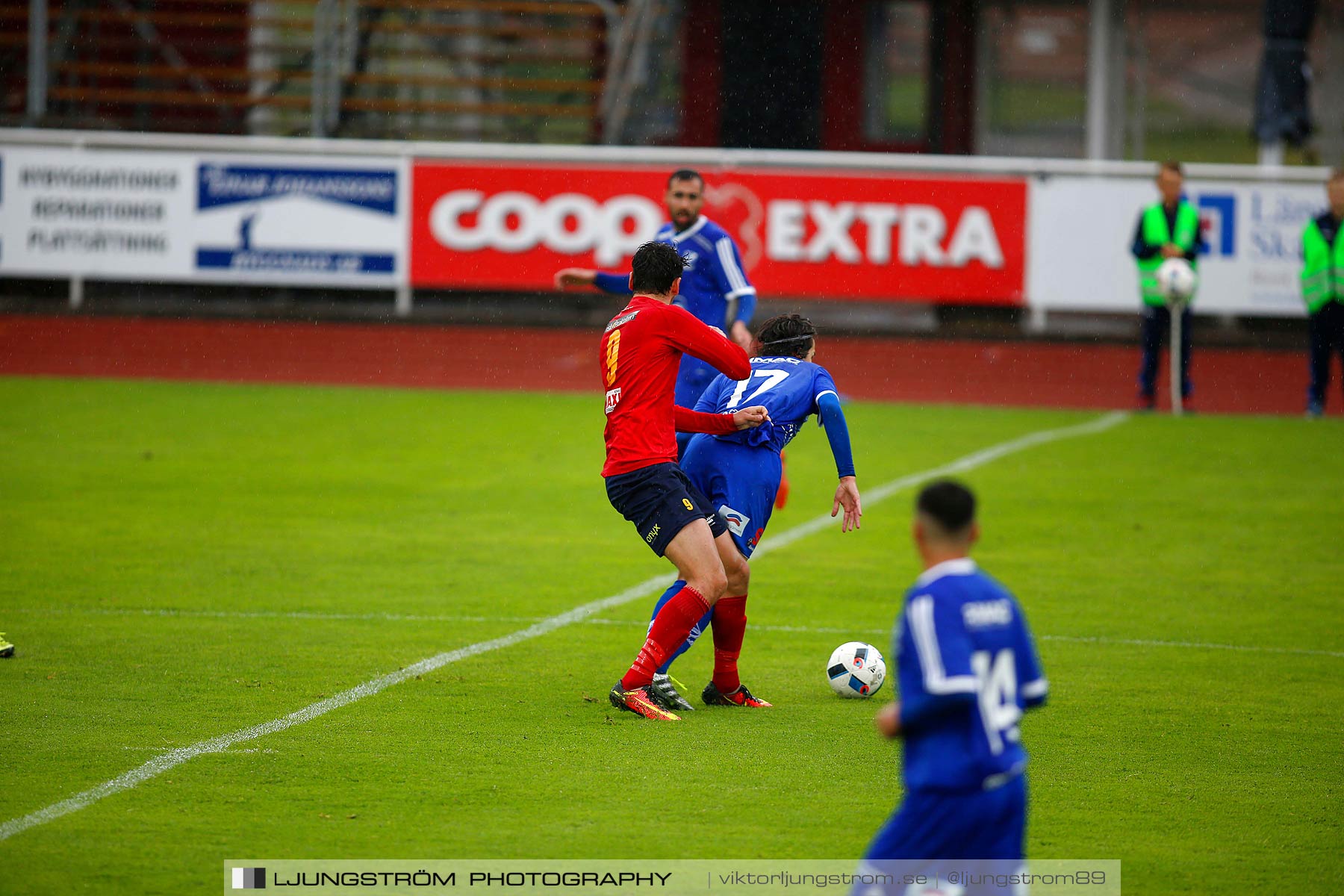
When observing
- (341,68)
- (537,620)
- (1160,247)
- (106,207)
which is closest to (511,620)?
(537,620)

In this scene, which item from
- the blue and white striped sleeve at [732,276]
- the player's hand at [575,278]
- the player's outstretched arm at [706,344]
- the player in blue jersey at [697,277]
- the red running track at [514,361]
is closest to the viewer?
the player's outstretched arm at [706,344]

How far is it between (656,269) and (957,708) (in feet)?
10.5

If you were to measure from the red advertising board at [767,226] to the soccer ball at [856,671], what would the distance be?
12.8m

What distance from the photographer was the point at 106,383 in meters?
17.6

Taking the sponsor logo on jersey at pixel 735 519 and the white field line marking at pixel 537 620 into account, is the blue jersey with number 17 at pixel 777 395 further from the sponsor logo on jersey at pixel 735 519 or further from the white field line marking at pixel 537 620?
the white field line marking at pixel 537 620

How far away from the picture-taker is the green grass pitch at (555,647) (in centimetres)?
545

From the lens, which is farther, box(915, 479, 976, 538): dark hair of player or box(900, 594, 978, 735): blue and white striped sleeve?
box(915, 479, 976, 538): dark hair of player

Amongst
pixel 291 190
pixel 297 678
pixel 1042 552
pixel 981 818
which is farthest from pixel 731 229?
pixel 981 818

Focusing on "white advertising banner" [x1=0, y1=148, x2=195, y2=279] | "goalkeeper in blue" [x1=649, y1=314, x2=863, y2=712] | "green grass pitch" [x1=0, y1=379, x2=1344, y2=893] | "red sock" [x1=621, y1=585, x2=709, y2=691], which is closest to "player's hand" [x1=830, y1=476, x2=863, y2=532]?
"goalkeeper in blue" [x1=649, y1=314, x2=863, y2=712]

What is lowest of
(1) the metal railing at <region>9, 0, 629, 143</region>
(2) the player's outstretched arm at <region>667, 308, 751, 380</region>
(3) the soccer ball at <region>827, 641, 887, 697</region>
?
(3) the soccer ball at <region>827, 641, 887, 697</region>

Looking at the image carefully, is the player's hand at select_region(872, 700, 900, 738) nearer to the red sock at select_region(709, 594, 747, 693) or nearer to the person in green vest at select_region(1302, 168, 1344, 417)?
the red sock at select_region(709, 594, 747, 693)

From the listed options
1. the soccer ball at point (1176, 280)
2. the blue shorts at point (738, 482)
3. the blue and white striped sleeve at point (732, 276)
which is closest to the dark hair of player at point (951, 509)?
the blue shorts at point (738, 482)

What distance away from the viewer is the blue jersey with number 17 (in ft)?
22.5

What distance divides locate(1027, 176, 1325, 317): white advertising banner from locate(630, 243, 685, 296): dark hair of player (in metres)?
13.8
